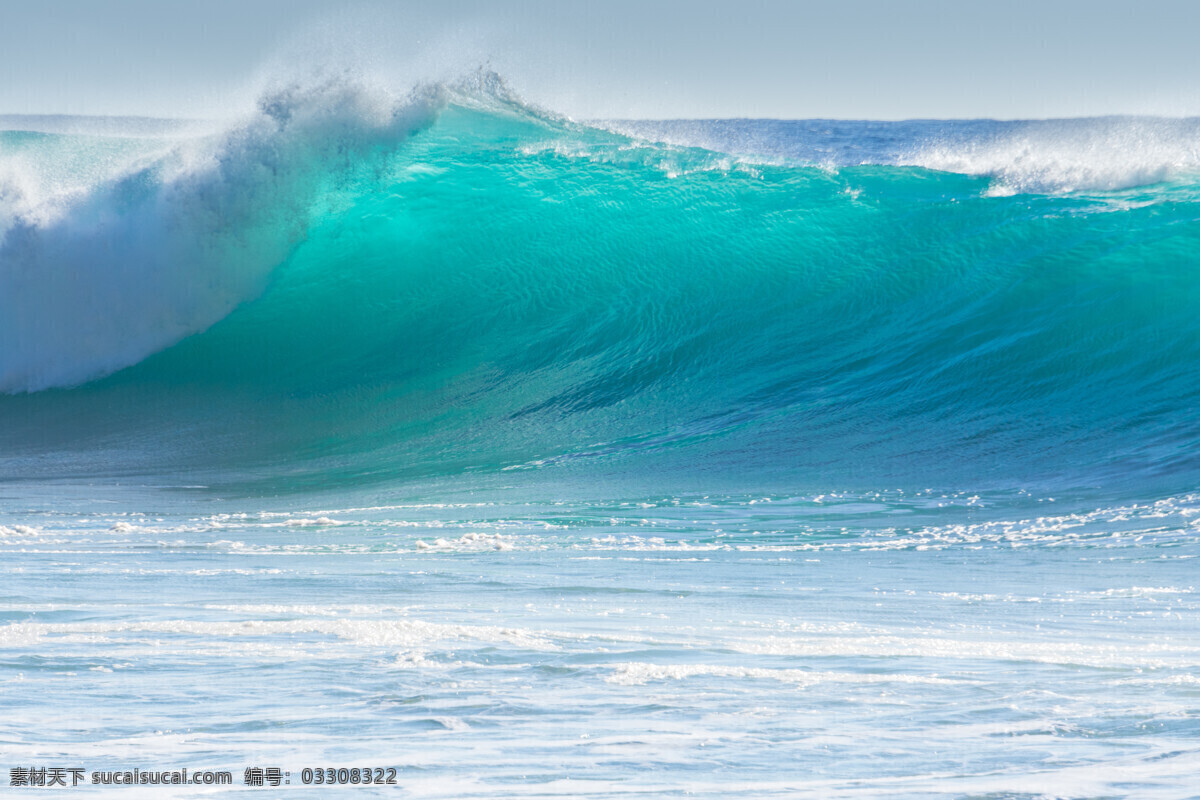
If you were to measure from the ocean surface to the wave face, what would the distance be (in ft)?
0.13

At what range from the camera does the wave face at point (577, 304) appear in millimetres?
7348

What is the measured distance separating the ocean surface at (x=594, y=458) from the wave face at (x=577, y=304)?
4cm

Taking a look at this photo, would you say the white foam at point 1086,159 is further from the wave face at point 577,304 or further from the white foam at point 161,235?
the white foam at point 161,235

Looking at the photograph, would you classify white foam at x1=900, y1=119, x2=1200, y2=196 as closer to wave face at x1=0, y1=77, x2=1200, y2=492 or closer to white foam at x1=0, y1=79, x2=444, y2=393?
wave face at x1=0, y1=77, x2=1200, y2=492

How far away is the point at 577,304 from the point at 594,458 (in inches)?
113

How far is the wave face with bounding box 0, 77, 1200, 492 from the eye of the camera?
735 cm

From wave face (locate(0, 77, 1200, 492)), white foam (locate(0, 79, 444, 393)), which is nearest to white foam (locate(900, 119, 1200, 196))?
wave face (locate(0, 77, 1200, 492))

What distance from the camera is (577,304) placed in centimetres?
971

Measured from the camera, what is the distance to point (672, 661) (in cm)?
303

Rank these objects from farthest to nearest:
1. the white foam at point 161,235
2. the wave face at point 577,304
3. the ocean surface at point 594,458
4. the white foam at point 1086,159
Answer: the white foam at point 1086,159 < the white foam at point 161,235 < the wave face at point 577,304 < the ocean surface at point 594,458

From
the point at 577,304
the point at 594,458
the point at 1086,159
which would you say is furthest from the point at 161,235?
the point at 1086,159

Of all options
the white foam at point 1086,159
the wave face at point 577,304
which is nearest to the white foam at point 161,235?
the wave face at point 577,304

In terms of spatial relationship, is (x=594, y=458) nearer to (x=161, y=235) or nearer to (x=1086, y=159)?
(x=161, y=235)

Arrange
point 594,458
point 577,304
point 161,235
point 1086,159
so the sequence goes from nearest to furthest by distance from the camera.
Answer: point 594,458 → point 577,304 → point 161,235 → point 1086,159
